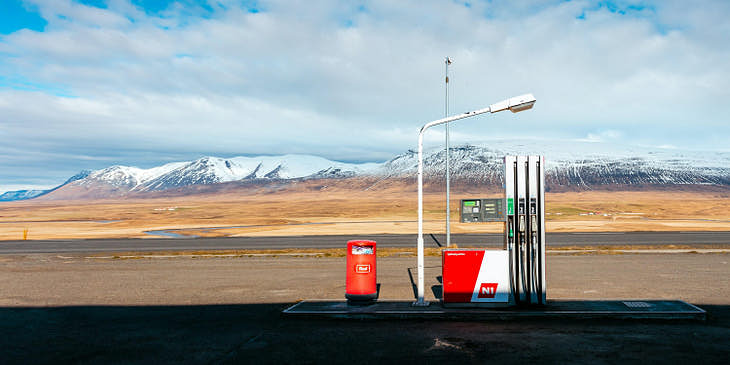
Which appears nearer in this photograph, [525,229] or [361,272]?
[525,229]

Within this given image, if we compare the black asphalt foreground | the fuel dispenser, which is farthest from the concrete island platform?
the fuel dispenser

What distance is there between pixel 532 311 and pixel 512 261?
1143 mm

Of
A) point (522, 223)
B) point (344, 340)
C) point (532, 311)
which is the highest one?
point (522, 223)

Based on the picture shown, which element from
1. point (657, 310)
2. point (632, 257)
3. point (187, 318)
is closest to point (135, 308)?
point (187, 318)

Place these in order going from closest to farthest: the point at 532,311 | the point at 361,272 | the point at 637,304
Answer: the point at 532,311 → the point at 637,304 → the point at 361,272

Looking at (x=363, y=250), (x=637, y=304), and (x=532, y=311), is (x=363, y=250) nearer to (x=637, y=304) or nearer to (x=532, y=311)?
(x=532, y=311)

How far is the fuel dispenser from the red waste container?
174 centimetres

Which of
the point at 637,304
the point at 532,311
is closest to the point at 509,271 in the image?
the point at 532,311

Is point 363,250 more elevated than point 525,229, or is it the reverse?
point 525,229

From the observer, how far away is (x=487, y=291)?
1055cm

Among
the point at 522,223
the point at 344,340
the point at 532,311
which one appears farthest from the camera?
the point at 522,223

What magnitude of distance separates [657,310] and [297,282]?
9.83m

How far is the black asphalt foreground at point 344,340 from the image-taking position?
743 centimetres

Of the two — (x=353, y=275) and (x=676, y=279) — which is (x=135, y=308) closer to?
(x=353, y=275)
